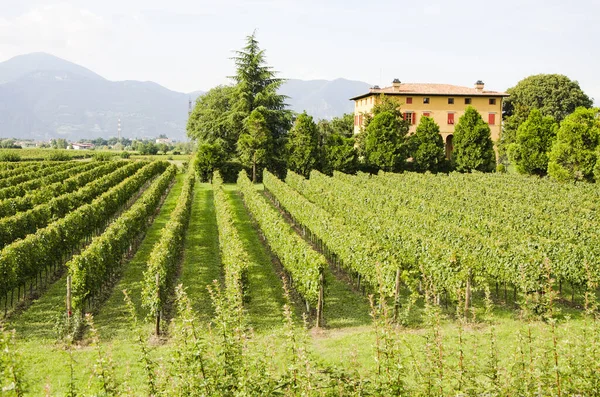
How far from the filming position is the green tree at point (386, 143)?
162 ft

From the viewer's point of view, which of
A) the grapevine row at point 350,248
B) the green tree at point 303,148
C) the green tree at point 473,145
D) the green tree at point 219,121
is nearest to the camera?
the grapevine row at point 350,248

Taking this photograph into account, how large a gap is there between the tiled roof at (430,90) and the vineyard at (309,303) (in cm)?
3541

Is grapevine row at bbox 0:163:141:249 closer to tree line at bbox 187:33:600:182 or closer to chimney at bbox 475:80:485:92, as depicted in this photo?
tree line at bbox 187:33:600:182

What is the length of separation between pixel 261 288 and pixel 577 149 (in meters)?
34.1

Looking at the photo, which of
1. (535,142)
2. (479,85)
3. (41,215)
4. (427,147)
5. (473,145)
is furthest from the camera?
(479,85)

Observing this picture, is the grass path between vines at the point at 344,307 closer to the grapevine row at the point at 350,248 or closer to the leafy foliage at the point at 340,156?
the grapevine row at the point at 350,248

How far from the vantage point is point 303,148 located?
4988 centimetres

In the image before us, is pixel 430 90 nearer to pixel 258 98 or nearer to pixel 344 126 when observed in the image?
pixel 344 126

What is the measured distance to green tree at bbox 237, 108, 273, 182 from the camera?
4891cm

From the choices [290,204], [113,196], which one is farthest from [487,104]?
[113,196]

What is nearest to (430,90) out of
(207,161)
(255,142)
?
(255,142)

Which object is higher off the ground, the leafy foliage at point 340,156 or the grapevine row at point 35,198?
the leafy foliage at point 340,156

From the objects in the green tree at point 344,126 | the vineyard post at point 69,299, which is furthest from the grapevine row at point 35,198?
the green tree at point 344,126

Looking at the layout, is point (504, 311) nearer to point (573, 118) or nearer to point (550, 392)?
point (550, 392)
